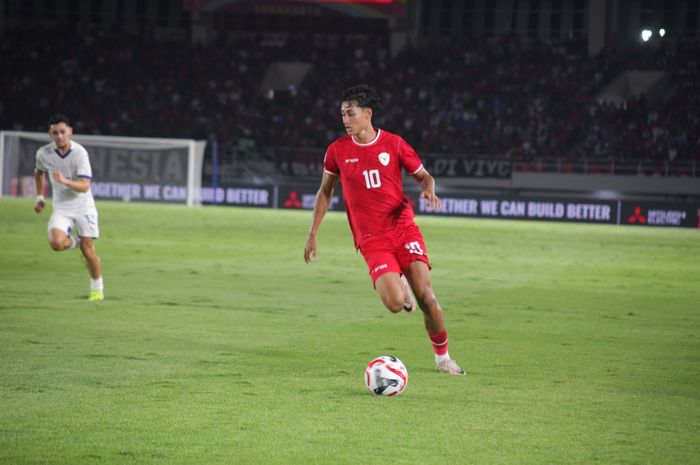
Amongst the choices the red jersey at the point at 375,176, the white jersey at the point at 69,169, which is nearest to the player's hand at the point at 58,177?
the white jersey at the point at 69,169

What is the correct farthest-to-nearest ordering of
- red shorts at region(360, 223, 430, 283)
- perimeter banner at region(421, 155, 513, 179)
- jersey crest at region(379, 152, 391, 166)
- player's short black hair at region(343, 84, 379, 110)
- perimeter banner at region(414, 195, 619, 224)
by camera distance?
perimeter banner at region(421, 155, 513, 179) < perimeter banner at region(414, 195, 619, 224) < jersey crest at region(379, 152, 391, 166) < red shorts at region(360, 223, 430, 283) < player's short black hair at region(343, 84, 379, 110)

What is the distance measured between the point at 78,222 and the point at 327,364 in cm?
540

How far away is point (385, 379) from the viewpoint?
24.6 feet

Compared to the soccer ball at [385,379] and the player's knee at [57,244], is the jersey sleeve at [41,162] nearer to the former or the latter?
the player's knee at [57,244]

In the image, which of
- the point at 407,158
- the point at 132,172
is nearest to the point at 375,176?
the point at 407,158

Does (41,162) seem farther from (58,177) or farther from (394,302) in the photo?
(394,302)

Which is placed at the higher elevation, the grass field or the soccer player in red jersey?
the soccer player in red jersey

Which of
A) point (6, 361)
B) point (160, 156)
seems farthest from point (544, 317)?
point (160, 156)

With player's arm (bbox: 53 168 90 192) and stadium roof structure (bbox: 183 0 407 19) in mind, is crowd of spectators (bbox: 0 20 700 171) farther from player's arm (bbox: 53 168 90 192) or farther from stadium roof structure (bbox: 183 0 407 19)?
player's arm (bbox: 53 168 90 192)

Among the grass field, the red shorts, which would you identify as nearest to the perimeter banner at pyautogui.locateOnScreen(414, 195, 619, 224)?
the grass field

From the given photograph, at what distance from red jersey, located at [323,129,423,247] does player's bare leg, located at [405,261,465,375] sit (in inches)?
17.0

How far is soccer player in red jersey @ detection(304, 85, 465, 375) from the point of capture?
336 inches

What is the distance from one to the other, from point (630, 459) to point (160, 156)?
33.8m

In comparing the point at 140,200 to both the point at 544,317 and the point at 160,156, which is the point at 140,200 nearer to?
the point at 160,156
